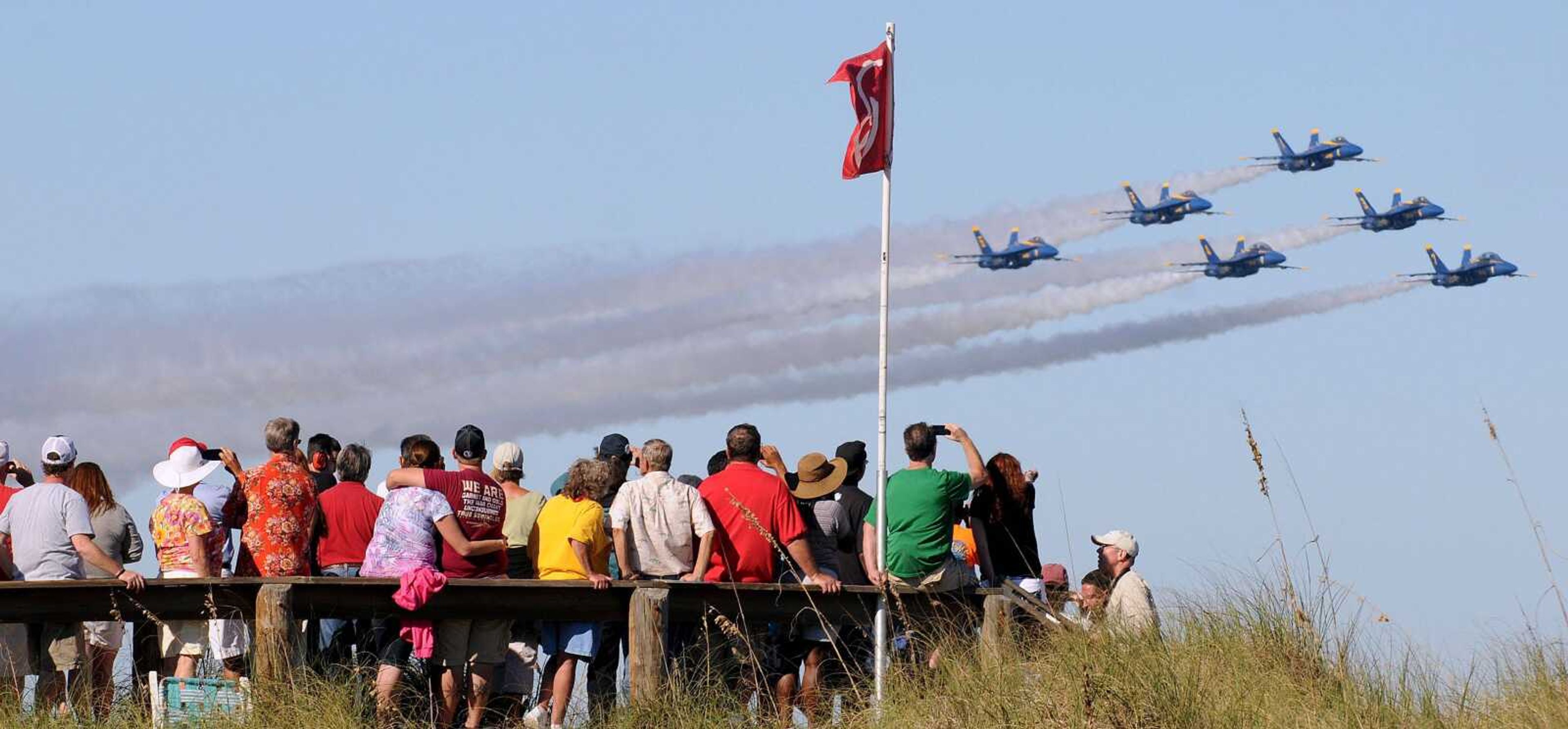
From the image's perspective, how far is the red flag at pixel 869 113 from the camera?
38.1 feet

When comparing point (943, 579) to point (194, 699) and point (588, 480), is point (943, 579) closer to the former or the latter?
point (588, 480)

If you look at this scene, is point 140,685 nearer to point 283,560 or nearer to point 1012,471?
point 283,560

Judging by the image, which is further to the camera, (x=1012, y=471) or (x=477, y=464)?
(x=1012, y=471)

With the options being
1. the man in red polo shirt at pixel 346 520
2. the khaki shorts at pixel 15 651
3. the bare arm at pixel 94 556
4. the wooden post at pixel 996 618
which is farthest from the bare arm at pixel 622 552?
the khaki shorts at pixel 15 651

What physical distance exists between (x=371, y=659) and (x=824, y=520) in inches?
104

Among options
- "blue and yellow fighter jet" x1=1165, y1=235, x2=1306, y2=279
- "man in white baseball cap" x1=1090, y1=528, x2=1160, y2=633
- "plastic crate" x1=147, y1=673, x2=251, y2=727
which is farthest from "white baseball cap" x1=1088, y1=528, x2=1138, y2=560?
"blue and yellow fighter jet" x1=1165, y1=235, x2=1306, y2=279

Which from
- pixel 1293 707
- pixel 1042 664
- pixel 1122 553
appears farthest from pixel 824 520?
pixel 1293 707

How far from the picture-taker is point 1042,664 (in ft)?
26.8

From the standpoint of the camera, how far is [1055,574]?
440 inches

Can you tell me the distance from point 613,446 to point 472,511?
1.63 m

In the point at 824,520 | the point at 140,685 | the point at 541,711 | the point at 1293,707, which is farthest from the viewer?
the point at 824,520

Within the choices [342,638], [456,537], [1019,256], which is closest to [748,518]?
[456,537]

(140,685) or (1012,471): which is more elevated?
(1012,471)

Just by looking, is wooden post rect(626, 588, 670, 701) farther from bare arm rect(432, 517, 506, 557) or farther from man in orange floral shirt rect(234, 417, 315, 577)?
man in orange floral shirt rect(234, 417, 315, 577)
